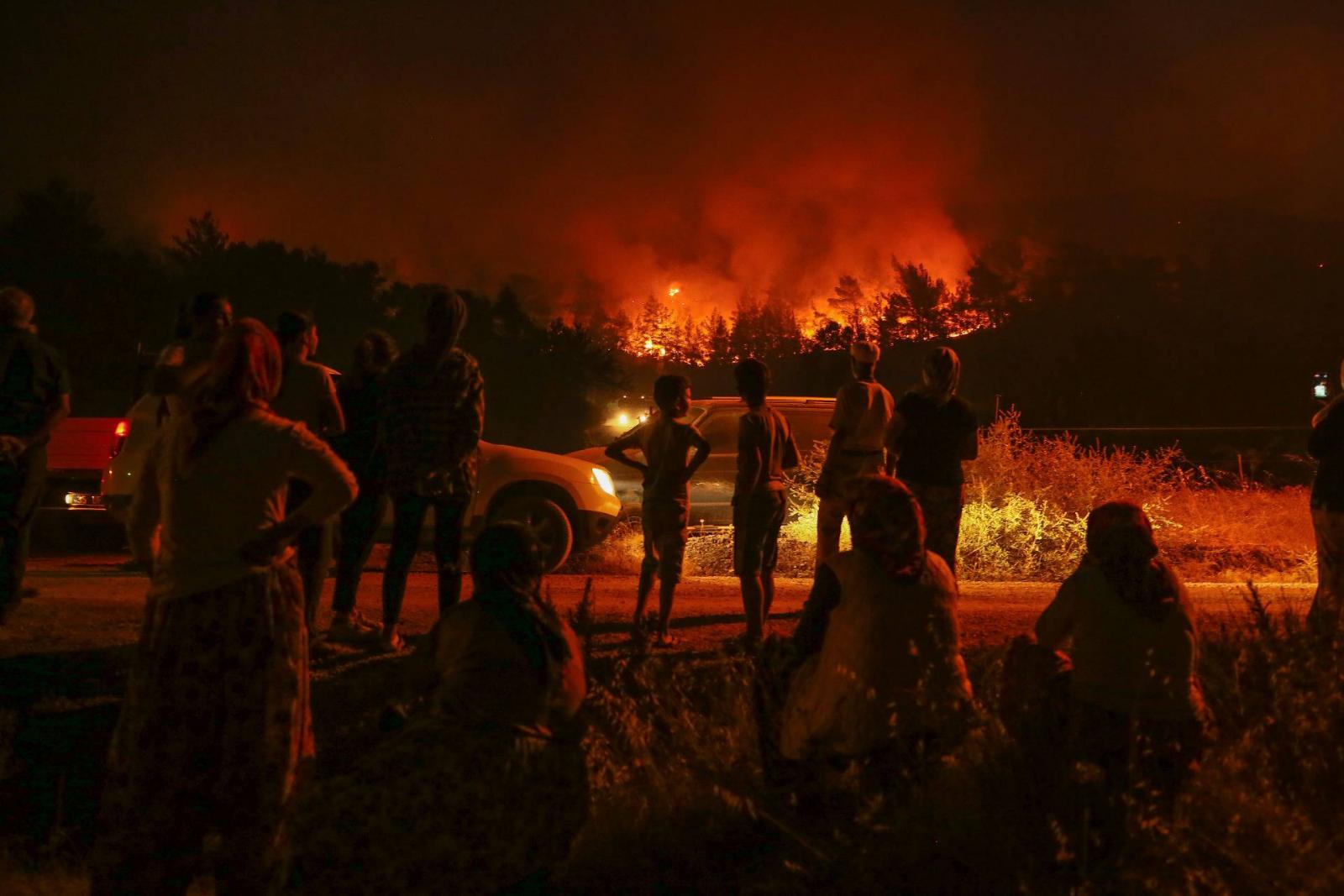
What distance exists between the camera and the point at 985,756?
4371 mm

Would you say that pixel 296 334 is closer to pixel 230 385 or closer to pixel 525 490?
pixel 230 385

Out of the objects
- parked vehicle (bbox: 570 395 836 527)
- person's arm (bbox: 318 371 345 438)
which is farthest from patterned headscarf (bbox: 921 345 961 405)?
parked vehicle (bbox: 570 395 836 527)

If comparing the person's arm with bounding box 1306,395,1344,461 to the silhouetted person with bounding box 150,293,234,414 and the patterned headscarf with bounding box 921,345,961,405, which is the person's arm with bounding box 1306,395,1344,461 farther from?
the silhouetted person with bounding box 150,293,234,414

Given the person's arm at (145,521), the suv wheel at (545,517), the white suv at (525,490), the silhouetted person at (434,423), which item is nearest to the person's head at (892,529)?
the person's arm at (145,521)

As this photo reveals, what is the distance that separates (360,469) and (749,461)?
2013 mm

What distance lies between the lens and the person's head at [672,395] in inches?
268

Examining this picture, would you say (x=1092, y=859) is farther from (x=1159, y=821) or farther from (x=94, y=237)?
(x=94, y=237)

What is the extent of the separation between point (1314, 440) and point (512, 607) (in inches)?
189

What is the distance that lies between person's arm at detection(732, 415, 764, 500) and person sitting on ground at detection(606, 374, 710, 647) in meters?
0.20

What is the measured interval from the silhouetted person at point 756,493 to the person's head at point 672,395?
30cm

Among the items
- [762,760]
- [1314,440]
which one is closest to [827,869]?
[762,760]

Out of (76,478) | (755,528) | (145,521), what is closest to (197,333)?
(145,521)

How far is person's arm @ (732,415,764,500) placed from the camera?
6.70 meters

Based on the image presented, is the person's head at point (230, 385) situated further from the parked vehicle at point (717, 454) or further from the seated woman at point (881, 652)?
the parked vehicle at point (717, 454)
